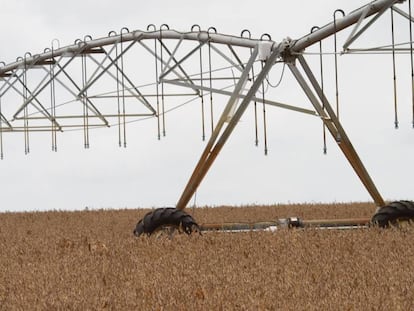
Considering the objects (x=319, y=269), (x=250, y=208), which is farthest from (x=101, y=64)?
(x=250, y=208)

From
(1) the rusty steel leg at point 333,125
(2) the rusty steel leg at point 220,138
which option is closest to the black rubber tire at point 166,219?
(2) the rusty steel leg at point 220,138

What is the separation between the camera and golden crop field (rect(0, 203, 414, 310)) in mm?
8336

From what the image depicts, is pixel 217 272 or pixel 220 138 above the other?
pixel 220 138

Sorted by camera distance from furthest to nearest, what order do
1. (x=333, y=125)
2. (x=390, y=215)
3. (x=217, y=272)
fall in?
(x=333, y=125) < (x=390, y=215) < (x=217, y=272)

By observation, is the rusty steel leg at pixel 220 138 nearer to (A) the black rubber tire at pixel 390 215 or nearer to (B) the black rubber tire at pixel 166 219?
(B) the black rubber tire at pixel 166 219

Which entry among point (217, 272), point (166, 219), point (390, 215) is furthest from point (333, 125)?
point (217, 272)

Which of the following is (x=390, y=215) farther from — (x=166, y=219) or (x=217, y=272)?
(x=217, y=272)

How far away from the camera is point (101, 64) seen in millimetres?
19375

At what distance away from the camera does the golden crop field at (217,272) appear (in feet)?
27.3

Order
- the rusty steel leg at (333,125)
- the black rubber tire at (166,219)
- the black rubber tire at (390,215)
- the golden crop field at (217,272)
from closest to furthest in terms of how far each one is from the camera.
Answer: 1. the golden crop field at (217,272)
2. the black rubber tire at (390,215)
3. the black rubber tire at (166,219)
4. the rusty steel leg at (333,125)

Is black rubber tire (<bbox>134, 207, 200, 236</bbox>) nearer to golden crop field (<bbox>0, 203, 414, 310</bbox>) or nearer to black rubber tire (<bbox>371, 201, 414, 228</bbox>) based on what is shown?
golden crop field (<bbox>0, 203, 414, 310</bbox>)

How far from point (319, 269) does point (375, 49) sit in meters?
4.44

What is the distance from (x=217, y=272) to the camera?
10703mm

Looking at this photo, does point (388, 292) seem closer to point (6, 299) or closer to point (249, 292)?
point (249, 292)
